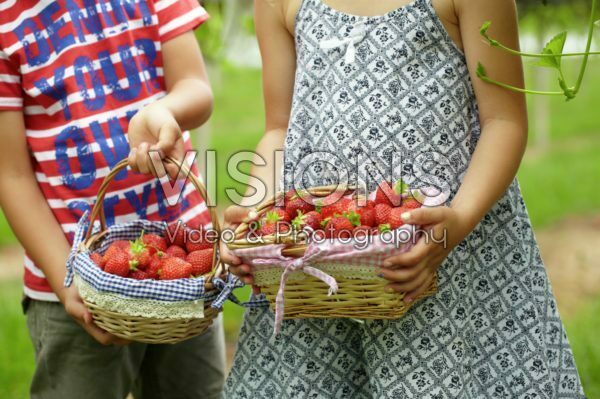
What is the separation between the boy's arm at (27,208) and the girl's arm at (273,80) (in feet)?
1.68

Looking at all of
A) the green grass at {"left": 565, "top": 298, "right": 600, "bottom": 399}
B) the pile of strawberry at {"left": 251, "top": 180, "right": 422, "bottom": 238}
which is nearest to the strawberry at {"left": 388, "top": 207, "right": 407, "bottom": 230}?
the pile of strawberry at {"left": 251, "top": 180, "right": 422, "bottom": 238}

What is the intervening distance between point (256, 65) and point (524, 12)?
1000cm

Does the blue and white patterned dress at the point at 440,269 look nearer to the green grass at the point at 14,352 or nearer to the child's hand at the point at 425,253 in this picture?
the child's hand at the point at 425,253

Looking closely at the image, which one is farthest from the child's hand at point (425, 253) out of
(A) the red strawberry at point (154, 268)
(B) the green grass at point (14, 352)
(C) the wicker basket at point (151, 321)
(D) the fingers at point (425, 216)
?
(B) the green grass at point (14, 352)

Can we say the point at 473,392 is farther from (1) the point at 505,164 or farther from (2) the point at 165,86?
(2) the point at 165,86

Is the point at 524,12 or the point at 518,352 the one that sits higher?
the point at 524,12

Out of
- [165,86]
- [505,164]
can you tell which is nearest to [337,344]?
[505,164]

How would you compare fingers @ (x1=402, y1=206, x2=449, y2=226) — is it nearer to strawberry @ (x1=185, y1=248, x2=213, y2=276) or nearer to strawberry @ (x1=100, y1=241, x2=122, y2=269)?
strawberry @ (x1=185, y1=248, x2=213, y2=276)

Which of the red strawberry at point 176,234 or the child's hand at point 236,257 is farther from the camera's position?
the red strawberry at point 176,234

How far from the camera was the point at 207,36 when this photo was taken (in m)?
5.00

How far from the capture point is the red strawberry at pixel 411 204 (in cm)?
166

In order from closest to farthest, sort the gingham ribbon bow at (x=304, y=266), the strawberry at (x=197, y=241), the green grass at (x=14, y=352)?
1. the gingham ribbon bow at (x=304, y=266)
2. the strawberry at (x=197, y=241)
3. the green grass at (x=14, y=352)

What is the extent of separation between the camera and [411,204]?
1.66 m

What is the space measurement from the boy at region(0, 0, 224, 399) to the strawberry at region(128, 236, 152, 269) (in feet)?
0.66
